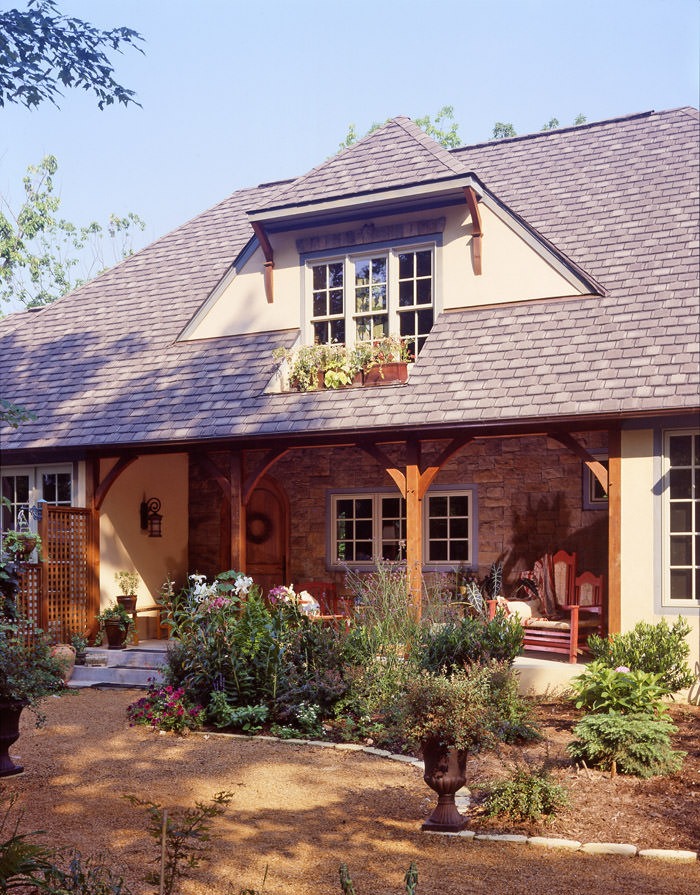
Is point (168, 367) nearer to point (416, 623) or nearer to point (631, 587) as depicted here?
point (416, 623)

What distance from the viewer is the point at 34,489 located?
1391cm

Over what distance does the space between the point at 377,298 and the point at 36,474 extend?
5.23 meters

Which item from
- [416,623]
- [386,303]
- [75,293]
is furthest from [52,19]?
[75,293]

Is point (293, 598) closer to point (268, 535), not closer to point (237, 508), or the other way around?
point (237, 508)

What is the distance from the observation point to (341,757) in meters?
7.75

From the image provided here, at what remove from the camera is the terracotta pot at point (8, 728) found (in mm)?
6887

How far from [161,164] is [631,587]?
20.2 ft

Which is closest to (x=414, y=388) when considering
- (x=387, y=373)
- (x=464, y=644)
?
(x=387, y=373)

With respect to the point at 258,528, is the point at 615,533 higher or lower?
higher

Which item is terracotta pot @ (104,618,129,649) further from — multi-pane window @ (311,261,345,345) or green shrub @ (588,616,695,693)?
green shrub @ (588,616,695,693)

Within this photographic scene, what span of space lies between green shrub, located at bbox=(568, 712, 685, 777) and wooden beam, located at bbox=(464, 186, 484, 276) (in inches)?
262

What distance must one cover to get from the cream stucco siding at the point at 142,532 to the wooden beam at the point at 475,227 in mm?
5373

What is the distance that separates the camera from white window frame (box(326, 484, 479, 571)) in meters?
13.4

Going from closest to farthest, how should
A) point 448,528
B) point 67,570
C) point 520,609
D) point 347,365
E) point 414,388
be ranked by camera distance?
1. point 520,609
2. point 414,388
3. point 347,365
4. point 67,570
5. point 448,528
